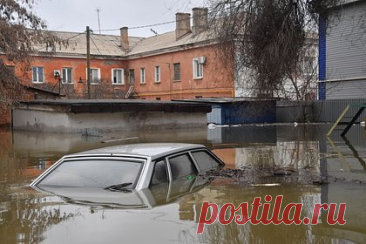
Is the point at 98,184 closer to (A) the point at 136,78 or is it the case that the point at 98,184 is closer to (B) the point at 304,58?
(B) the point at 304,58

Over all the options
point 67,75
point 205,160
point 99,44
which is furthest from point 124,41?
point 205,160

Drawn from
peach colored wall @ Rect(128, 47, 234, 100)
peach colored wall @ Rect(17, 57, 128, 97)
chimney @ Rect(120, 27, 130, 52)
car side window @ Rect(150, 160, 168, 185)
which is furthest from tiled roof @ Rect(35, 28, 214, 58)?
car side window @ Rect(150, 160, 168, 185)

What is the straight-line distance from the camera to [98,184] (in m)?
6.82

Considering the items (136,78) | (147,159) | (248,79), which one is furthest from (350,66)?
(136,78)

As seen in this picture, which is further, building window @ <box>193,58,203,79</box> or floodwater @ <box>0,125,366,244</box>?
building window @ <box>193,58,203,79</box>

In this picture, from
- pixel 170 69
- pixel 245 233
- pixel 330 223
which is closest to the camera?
pixel 245 233

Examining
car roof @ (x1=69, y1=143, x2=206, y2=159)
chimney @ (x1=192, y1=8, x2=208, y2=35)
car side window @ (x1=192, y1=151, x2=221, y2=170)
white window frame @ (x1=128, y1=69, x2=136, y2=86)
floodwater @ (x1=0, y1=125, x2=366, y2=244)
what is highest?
white window frame @ (x1=128, y1=69, x2=136, y2=86)

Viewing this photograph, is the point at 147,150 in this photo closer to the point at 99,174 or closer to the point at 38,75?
the point at 99,174

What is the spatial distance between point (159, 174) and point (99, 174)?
0.88 m

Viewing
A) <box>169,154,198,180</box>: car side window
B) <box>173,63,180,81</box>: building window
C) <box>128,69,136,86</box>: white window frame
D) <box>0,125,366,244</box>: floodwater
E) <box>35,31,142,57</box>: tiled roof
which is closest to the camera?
<box>0,125,366,244</box>: floodwater

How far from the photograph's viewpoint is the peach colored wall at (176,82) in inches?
1592

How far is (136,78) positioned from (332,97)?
24571mm

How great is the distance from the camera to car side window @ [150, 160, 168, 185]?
6.93 metres

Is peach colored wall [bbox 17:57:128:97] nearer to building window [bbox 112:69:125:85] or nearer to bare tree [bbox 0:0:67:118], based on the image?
building window [bbox 112:69:125:85]
